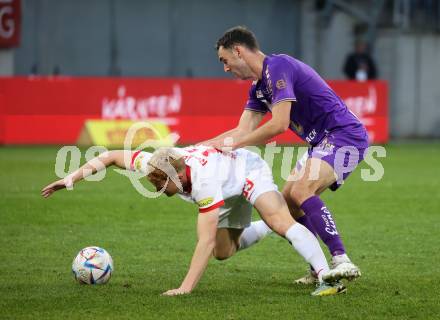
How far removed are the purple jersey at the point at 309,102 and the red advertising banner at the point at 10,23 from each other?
16.6 meters

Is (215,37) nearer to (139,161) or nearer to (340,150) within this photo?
(340,150)

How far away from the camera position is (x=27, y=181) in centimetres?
1527

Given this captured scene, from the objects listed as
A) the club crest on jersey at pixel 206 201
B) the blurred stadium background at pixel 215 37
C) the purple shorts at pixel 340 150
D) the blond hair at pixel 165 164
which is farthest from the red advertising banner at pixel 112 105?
the club crest on jersey at pixel 206 201

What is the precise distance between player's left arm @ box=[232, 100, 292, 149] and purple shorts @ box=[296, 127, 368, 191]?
1.36ft

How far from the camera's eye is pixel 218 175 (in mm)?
7352

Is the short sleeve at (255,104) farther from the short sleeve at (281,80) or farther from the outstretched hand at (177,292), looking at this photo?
the outstretched hand at (177,292)

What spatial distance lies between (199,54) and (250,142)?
21.1m

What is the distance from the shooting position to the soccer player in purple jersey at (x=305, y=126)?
24.2 ft

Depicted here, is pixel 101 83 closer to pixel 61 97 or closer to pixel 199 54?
pixel 61 97

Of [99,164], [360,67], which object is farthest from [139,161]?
[360,67]

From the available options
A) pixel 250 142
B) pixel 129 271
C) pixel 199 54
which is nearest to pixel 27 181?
pixel 129 271

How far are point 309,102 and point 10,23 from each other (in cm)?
1699

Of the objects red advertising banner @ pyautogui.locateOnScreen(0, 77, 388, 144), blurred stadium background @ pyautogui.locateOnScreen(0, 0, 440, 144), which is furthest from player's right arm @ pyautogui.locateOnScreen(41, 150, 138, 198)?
blurred stadium background @ pyautogui.locateOnScreen(0, 0, 440, 144)

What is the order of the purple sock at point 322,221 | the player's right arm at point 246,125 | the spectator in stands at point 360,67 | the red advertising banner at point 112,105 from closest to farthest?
the purple sock at point 322,221, the player's right arm at point 246,125, the red advertising banner at point 112,105, the spectator in stands at point 360,67
